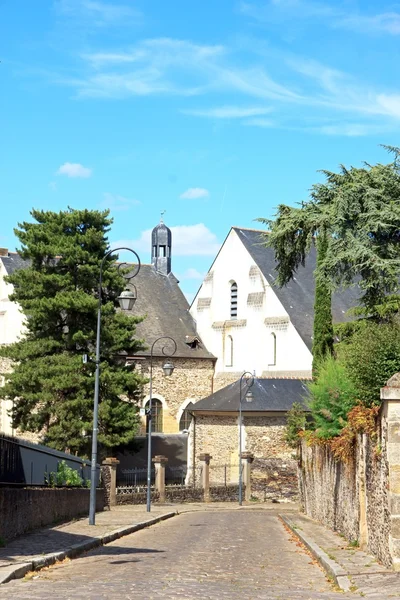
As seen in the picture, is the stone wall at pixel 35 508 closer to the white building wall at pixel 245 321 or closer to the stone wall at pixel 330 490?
the stone wall at pixel 330 490

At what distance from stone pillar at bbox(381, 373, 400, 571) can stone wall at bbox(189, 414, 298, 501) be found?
34.9 metres

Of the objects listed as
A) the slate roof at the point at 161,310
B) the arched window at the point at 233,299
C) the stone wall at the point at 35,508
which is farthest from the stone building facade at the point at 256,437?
the stone wall at the point at 35,508

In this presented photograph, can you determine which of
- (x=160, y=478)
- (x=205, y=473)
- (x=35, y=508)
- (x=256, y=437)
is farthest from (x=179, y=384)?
(x=35, y=508)

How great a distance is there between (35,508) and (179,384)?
38314 millimetres

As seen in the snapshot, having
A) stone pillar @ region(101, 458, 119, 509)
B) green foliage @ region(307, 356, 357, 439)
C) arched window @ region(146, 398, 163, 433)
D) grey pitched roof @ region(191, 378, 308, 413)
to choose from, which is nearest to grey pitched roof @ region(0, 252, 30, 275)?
arched window @ region(146, 398, 163, 433)

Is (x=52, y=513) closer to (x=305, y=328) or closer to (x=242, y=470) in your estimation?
(x=242, y=470)

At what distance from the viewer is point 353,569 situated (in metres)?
11.9

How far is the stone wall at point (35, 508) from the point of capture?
1484cm

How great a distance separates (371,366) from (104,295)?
28.9 m

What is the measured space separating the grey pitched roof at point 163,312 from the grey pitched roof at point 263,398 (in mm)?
5839

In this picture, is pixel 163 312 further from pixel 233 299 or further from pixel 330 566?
pixel 330 566

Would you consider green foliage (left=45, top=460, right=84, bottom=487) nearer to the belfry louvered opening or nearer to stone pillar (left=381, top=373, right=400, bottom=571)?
stone pillar (left=381, top=373, right=400, bottom=571)

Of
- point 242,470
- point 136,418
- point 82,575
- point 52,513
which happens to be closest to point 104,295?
point 136,418

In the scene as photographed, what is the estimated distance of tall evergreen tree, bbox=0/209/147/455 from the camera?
40.4m
